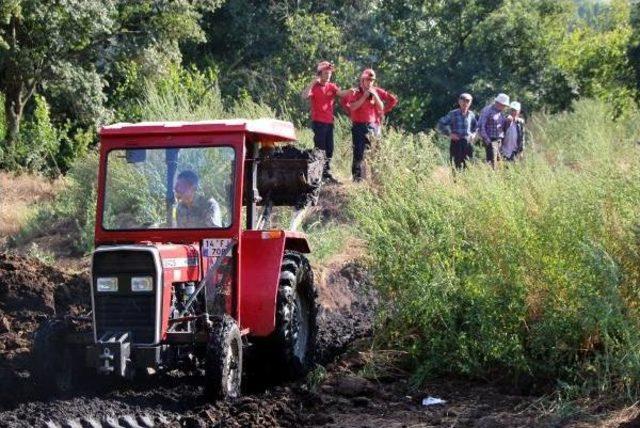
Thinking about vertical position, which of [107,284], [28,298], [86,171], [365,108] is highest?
[365,108]

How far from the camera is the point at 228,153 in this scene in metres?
10.2

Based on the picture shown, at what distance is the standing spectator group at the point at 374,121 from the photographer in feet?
59.2

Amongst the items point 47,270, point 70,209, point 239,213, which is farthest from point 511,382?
point 70,209

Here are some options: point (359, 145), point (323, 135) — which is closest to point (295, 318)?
point (359, 145)

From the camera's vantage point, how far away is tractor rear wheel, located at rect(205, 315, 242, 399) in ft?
30.5

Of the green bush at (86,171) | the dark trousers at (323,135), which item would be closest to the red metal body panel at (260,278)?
the green bush at (86,171)

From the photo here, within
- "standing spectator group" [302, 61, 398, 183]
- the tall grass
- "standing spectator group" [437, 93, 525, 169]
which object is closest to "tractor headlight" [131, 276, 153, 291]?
the tall grass

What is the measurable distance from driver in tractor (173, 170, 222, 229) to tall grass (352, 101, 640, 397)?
6.35 feet

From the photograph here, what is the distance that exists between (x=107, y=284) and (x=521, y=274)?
326 centimetres

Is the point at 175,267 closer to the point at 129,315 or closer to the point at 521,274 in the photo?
the point at 129,315

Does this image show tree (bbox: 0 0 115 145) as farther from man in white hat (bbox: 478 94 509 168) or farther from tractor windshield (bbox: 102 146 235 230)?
tractor windshield (bbox: 102 146 235 230)

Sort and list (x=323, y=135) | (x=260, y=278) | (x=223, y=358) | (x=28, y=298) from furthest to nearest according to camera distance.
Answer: (x=323, y=135) → (x=28, y=298) → (x=260, y=278) → (x=223, y=358)

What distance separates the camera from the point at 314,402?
9828 mm

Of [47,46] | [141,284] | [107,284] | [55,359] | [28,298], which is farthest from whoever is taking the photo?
[47,46]
